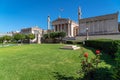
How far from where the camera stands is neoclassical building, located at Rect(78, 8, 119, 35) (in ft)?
Answer: 163

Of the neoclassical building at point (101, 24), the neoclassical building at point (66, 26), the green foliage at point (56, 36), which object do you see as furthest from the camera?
the neoclassical building at point (66, 26)

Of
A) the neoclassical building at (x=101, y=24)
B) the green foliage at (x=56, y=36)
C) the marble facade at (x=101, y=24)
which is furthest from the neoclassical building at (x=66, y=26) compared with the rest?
the green foliage at (x=56, y=36)

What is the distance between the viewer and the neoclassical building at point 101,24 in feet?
163

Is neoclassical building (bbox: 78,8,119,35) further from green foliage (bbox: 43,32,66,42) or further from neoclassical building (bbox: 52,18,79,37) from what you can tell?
green foliage (bbox: 43,32,66,42)

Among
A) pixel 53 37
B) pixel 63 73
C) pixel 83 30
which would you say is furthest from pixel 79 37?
pixel 63 73

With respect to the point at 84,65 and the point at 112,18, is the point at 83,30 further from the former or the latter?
the point at 84,65

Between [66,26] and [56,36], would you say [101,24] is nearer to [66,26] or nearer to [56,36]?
[66,26]

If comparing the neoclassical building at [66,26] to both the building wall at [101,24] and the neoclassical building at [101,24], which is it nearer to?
the neoclassical building at [101,24]

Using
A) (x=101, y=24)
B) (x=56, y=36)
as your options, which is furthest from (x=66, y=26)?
(x=56, y=36)

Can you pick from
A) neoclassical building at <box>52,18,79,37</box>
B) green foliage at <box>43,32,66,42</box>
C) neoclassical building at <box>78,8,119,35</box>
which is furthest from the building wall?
green foliage at <box>43,32,66,42</box>

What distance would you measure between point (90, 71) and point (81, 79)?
0.78 metres

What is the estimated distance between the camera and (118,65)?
3156 millimetres

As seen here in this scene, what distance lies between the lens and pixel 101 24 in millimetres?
53406

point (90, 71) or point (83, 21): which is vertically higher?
point (83, 21)
